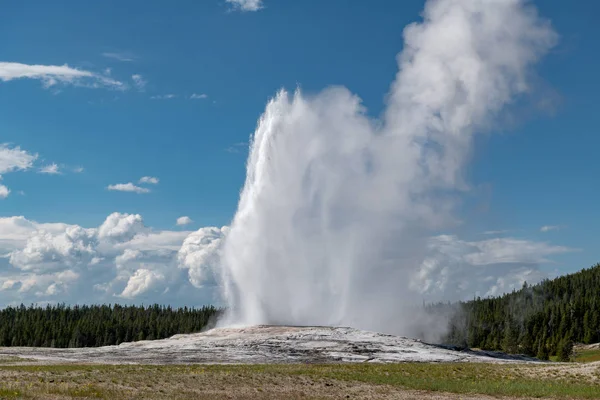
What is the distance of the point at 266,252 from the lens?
92.7 metres

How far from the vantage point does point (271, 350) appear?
6744 cm

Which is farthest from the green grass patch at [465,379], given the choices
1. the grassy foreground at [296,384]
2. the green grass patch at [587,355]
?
the green grass patch at [587,355]

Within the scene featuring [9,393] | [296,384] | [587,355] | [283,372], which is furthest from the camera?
[587,355]

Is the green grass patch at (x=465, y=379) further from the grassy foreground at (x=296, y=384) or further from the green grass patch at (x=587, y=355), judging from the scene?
the green grass patch at (x=587, y=355)

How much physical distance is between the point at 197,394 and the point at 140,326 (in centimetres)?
11458

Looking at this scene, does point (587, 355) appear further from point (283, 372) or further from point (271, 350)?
point (283, 372)

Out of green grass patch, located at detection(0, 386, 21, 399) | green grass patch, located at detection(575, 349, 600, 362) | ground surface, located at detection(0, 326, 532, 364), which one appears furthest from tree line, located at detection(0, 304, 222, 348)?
green grass patch, located at detection(0, 386, 21, 399)

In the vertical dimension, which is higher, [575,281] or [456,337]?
[575,281]

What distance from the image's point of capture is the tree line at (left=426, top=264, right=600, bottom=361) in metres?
132

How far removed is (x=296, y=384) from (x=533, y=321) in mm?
126744

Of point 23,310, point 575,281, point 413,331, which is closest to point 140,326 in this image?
point 23,310

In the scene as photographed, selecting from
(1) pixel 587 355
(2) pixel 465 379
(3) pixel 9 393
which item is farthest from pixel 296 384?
(1) pixel 587 355

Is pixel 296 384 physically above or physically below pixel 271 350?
below

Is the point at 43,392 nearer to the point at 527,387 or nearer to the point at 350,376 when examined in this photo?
the point at 350,376
